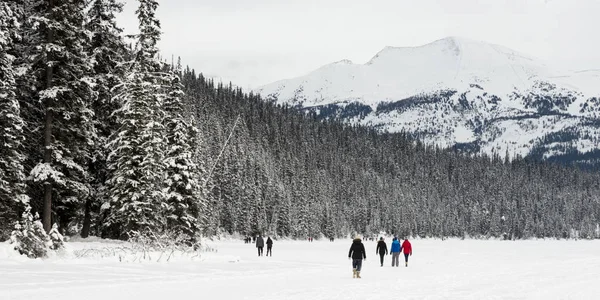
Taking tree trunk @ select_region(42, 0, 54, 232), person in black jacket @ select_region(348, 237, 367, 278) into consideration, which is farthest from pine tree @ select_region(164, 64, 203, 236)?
person in black jacket @ select_region(348, 237, 367, 278)

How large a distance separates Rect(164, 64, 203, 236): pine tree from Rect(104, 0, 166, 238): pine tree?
39.2 inches

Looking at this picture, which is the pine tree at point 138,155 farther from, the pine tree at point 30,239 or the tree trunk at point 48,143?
the pine tree at point 30,239

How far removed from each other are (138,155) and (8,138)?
6.45 m

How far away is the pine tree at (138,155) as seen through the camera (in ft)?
94.7

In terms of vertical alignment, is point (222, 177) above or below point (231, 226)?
above

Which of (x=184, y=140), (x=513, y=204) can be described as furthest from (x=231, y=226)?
(x=513, y=204)

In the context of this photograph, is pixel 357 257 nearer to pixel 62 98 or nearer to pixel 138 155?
pixel 138 155

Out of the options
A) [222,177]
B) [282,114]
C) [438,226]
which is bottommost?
[438,226]

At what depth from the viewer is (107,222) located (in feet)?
99.0

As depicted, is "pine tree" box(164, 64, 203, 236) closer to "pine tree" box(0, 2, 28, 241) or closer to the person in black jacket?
"pine tree" box(0, 2, 28, 241)

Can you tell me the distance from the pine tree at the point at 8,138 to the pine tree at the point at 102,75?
23.0 feet

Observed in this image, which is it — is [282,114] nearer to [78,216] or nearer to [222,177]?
[222,177]

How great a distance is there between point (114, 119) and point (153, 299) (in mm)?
21360

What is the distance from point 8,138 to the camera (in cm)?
2428
